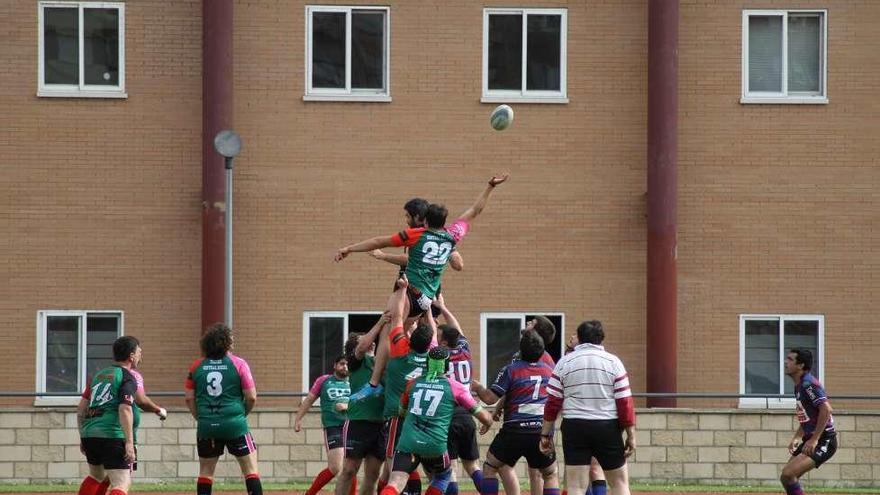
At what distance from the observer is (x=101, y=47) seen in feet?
78.2

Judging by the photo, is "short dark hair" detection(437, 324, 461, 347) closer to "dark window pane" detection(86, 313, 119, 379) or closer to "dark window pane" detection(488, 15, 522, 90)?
"dark window pane" detection(488, 15, 522, 90)

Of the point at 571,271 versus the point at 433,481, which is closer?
the point at 433,481

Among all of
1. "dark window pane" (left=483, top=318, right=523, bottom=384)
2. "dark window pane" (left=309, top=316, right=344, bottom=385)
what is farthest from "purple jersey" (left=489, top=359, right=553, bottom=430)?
"dark window pane" (left=309, top=316, right=344, bottom=385)

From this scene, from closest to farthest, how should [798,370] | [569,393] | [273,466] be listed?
[569,393] < [798,370] < [273,466]

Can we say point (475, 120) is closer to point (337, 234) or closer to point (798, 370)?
point (337, 234)

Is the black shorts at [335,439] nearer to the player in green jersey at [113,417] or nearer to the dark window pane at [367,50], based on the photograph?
the player in green jersey at [113,417]

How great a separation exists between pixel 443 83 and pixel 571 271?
362 centimetres

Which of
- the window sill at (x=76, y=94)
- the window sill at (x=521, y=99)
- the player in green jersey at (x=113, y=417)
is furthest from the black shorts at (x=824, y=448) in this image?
the window sill at (x=76, y=94)

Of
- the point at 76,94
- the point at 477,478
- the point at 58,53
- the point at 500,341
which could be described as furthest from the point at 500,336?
the point at 58,53

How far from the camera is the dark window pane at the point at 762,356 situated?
2419cm

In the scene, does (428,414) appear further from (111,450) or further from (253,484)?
(111,450)

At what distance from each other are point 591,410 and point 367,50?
1094 cm

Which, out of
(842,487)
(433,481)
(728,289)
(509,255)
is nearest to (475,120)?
(509,255)

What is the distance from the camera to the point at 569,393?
47.9ft
